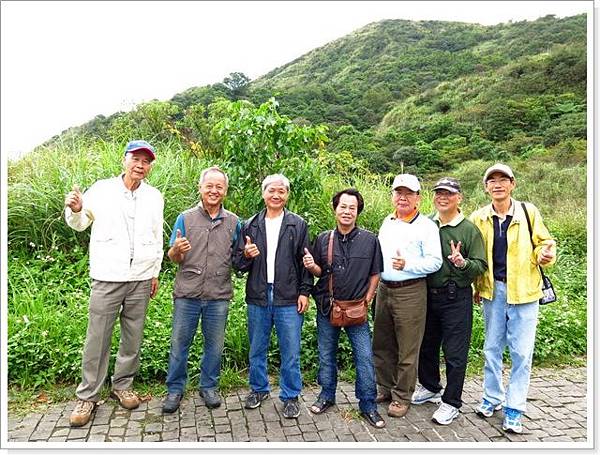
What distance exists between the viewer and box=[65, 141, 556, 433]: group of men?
3684 mm

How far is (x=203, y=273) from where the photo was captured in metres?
3.80

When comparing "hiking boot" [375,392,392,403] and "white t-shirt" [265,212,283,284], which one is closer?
"white t-shirt" [265,212,283,284]

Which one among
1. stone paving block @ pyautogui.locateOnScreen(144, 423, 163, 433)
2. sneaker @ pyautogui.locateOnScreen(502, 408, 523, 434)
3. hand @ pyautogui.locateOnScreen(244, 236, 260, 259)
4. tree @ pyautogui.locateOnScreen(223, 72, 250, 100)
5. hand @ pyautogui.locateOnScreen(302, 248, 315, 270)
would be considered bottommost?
sneaker @ pyautogui.locateOnScreen(502, 408, 523, 434)

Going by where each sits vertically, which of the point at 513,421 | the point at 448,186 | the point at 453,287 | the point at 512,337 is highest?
the point at 448,186

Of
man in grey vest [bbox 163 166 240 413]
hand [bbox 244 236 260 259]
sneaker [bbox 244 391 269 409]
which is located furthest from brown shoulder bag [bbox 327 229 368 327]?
sneaker [bbox 244 391 269 409]

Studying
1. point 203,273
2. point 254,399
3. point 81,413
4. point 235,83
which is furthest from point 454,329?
point 235,83

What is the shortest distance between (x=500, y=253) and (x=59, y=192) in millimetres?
5310

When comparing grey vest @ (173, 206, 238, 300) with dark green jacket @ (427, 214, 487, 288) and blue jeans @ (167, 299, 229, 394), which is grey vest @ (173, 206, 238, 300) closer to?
blue jeans @ (167, 299, 229, 394)

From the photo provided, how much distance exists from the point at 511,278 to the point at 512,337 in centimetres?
45

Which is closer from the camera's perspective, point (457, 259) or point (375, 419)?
point (457, 259)

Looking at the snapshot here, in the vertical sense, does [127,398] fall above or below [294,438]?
above

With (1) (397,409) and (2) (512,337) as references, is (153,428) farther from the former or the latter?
(2) (512,337)
